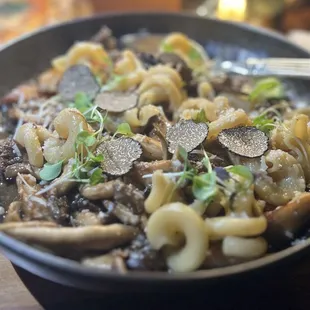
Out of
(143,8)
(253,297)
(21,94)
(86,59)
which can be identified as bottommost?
(253,297)

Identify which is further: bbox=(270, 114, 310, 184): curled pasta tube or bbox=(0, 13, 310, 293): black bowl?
bbox=(0, 13, 310, 293): black bowl

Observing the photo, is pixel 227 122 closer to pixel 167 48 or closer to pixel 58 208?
pixel 58 208

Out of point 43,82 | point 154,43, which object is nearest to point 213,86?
point 154,43

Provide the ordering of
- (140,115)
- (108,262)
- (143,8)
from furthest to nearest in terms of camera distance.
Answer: (143,8) < (140,115) < (108,262)

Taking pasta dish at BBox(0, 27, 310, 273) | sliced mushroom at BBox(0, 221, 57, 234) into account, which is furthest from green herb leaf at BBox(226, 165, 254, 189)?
sliced mushroom at BBox(0, 221, 57, 234)

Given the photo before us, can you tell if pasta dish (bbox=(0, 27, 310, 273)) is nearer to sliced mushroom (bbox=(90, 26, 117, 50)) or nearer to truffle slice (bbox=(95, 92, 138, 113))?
truffle slice (bbox=(95, 92, 138, 113))

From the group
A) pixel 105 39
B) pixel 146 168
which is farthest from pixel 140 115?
pixel 105 39
